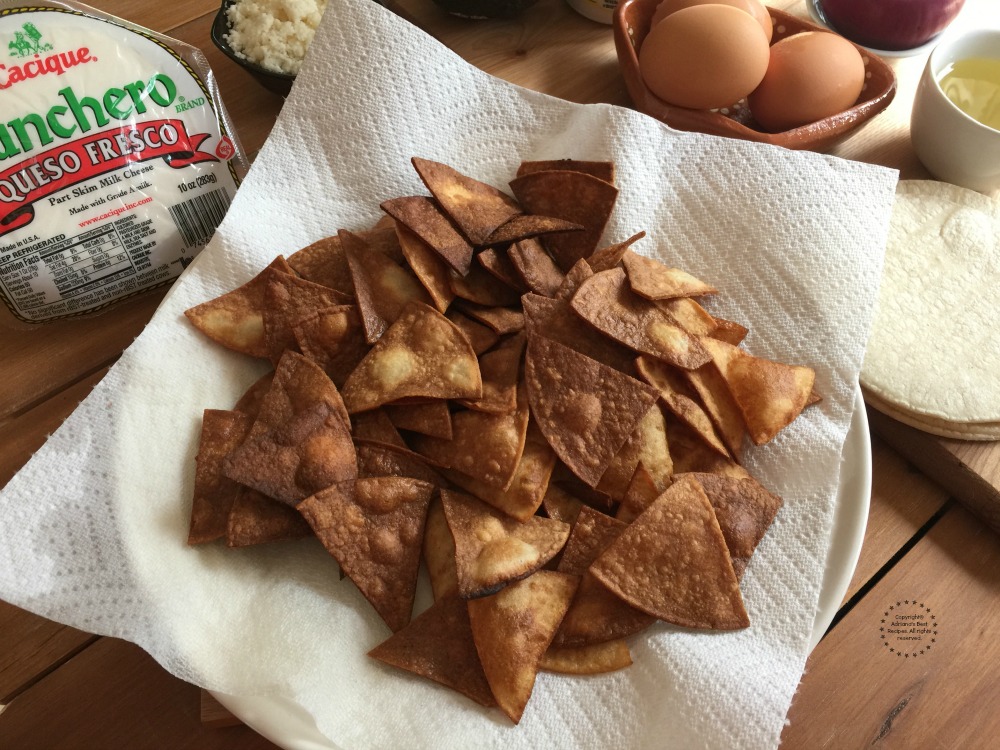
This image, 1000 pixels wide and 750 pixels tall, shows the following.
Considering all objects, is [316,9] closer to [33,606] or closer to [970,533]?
[33,606]

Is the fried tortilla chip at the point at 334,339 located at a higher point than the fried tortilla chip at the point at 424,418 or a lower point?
higher

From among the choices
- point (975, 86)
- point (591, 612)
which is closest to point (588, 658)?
point (591, 612)

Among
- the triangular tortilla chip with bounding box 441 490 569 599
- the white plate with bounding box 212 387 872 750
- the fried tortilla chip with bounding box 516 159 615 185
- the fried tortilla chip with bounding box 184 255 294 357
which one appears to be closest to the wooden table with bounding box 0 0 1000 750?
the white plate with bounding box 212 387 872 750

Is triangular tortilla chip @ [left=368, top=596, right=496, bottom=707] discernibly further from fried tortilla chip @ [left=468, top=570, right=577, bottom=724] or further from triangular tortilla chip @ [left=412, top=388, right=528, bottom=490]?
triangular tortilla chip @ [left=412, top=388, right=528, bottom=490]

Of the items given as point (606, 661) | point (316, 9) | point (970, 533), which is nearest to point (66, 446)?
point (606, 661)

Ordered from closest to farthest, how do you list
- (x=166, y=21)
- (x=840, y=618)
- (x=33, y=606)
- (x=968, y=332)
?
(x=33, y=606), (x=840, y=618), (x=968, y=332), (x=166, y=21)

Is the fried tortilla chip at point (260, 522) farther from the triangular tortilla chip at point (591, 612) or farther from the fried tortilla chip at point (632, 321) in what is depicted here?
the fried tortilla chip at point (632, 321)

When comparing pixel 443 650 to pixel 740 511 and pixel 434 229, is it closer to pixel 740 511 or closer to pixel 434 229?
pixel 740 511

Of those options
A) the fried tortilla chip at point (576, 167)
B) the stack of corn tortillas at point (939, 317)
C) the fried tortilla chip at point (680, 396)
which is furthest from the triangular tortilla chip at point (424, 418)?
the stack of corn tortillas at point (939, 317)
